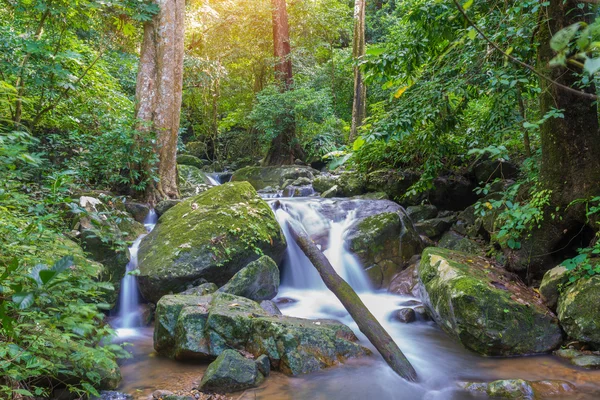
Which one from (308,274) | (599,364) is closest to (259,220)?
(308,274)

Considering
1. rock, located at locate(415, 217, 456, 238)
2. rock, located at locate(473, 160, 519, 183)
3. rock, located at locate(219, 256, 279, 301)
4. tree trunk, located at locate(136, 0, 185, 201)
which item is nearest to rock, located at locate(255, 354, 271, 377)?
rock, located at locate(219, 256, 279, 301)

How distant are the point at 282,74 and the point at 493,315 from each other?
1117 cm

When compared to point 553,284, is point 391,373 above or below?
below

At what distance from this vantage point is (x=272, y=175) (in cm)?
1284

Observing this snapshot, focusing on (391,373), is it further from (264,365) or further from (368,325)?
(264,365)

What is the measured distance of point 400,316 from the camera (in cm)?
548

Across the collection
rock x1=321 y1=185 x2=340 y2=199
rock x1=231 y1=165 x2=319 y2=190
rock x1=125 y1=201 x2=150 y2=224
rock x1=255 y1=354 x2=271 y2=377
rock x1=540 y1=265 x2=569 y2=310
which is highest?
rock x1=231 y1=165 x2=319 y2=190

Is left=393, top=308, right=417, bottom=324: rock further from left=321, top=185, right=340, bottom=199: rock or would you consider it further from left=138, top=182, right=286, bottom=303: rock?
left=321, top=185, right=340, bottom=199: rock

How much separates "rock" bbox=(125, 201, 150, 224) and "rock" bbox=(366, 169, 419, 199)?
5.01 m

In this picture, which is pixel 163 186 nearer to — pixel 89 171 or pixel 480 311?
pixel 89 171

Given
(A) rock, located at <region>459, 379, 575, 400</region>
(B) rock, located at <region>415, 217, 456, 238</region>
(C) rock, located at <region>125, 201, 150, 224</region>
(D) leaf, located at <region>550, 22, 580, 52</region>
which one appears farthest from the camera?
(B) rock, located at <region>415, 217, 456, 238</region>

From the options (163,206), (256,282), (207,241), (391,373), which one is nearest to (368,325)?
(391,373)

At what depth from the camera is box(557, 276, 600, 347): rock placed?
3.93m

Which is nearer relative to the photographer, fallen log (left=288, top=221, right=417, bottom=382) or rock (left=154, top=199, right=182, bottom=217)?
fallen log (left=288, top=221, right=417, bottom=382)
